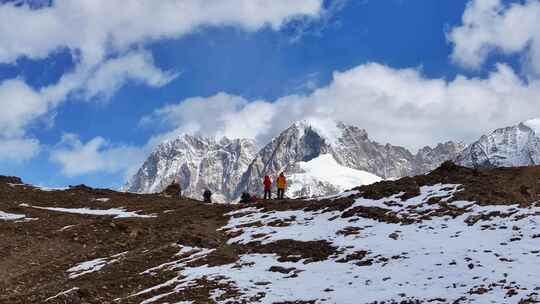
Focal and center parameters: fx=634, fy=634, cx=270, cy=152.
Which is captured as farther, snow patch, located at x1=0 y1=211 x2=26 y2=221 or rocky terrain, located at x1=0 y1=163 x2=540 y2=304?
snow patch, located at x1=0 y1=211 x2=26 y2=221

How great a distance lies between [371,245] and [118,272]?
1413 centimetres

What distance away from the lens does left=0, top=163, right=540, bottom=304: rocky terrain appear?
26500 mm

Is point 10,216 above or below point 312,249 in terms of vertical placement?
above

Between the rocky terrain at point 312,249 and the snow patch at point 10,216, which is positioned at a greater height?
the snow patch at point 10,216

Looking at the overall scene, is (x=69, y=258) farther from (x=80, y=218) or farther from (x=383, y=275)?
(x=383, y=275)

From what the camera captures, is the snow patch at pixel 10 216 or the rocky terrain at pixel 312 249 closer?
the rocky terrain at pixel 312 249

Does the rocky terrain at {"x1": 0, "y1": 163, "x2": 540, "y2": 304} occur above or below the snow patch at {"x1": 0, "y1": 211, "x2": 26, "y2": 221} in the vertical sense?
below

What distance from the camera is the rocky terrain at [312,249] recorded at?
86.9 feet

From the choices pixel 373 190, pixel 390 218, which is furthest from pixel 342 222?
pixel 373 190

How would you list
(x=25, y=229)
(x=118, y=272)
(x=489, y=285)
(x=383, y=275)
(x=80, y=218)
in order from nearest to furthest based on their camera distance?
(x=489, y=285), (x=383, y=275), (x=118, y=272), (x=25, y=229), (x=80, y=218)

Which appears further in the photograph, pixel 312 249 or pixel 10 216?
pixel 10 216

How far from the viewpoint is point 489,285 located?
80.1 feet

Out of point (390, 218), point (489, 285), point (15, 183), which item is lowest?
point (489, 285)

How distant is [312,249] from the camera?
3441 cm
